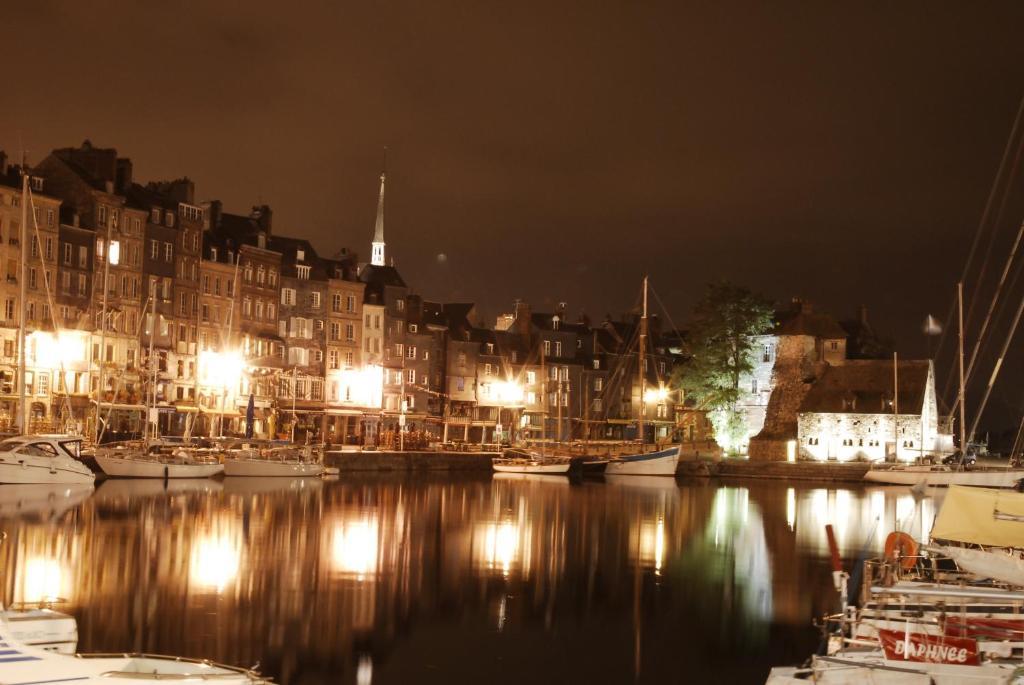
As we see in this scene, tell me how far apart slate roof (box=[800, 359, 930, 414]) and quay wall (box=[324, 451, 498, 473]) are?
2275 cm

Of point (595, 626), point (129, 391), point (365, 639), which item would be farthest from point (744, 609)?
point (129, 391)

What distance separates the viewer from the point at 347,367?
82188 millimetres

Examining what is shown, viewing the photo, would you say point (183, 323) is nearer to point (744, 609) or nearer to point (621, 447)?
point (621, 447)

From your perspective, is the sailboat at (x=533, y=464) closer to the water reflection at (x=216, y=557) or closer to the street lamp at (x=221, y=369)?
the street lamp at (x=221, y=369)

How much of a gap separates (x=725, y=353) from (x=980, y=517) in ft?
202

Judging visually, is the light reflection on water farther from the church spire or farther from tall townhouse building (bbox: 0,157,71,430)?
the church spire

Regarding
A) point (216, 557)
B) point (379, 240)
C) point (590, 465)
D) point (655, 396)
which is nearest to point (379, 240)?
point (379, 240)

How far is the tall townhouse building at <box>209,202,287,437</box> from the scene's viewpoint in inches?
2968

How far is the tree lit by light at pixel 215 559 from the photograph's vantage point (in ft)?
79.3

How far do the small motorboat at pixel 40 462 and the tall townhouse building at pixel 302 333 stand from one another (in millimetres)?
29289

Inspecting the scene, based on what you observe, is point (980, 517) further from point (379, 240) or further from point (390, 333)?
point (379, 240)

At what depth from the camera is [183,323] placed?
71875mm

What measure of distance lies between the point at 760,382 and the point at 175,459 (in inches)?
1873

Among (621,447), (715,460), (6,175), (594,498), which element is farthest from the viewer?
(621,447)
